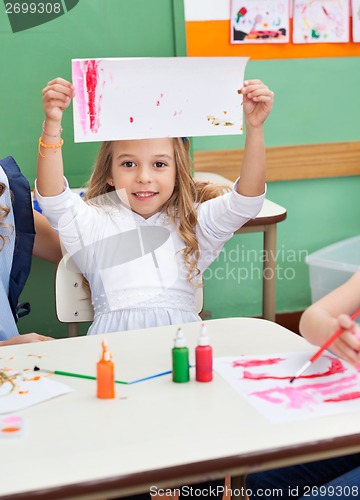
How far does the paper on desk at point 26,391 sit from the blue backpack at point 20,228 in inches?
27.5

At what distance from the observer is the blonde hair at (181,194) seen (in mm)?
1987

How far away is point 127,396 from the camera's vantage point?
3.84ft

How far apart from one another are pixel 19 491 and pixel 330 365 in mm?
645

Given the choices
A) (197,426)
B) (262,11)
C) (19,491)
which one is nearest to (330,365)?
(197,426)

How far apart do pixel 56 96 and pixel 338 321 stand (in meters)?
0.90

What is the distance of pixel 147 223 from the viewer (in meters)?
2.01

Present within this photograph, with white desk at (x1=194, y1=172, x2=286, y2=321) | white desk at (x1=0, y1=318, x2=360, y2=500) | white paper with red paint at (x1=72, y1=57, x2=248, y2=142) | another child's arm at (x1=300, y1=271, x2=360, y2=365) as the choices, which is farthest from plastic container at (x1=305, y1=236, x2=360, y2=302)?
white desk at (x1=0, y1=318, x2=360, y2=500)

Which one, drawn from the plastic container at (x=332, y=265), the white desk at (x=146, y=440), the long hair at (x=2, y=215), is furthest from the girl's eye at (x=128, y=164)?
the plastic container at (x=332, y=265)

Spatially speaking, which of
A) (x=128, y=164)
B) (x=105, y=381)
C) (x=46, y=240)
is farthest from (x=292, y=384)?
(x=46, y=240)

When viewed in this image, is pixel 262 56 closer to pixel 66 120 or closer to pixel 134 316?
pixel 66 120

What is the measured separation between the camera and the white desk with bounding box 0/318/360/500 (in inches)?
36.1

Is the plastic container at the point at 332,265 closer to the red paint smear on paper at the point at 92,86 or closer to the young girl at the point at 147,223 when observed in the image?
the young girl at the point at 147,223

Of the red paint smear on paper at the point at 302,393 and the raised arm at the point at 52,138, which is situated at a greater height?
the raised arm at the point at 52,138

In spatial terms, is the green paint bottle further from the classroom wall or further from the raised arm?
the classroom wall
